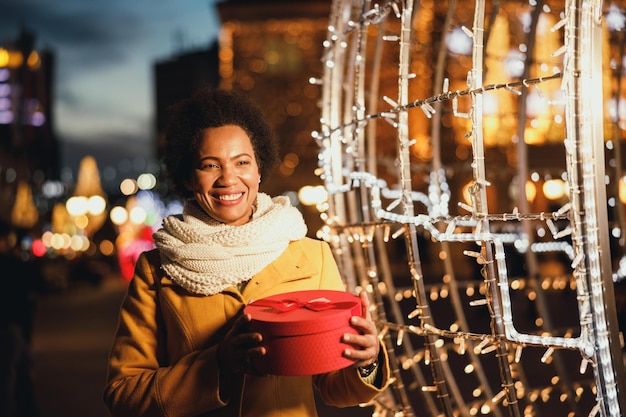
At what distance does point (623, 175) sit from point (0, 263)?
4.07 meters

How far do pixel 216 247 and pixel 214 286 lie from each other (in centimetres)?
9

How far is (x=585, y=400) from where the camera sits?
15.5ft

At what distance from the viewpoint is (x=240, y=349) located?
148 cm

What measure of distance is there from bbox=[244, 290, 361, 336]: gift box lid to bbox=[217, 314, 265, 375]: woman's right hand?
0.02 meters

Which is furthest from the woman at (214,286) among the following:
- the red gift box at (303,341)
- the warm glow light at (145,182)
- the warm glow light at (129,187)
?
the warm glow light at (145,182)

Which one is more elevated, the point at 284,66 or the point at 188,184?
the point at 284,66

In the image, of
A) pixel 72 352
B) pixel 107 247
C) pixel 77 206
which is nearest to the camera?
pixel 72 352

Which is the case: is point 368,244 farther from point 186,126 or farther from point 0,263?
point 0,263

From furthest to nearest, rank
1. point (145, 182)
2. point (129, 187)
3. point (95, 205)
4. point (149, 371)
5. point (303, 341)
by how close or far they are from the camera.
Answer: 1. point (145, 182)
2. point (129, 187)
3. point (95, 205)
4. point (149, 371)
5. point (303, 341)

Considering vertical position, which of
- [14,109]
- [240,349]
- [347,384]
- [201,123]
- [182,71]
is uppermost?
[182,71]

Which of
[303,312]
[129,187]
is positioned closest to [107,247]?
[129,187]

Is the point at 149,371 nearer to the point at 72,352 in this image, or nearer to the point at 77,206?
the point at 72,352

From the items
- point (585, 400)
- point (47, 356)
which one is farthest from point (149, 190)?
point (585, 400)

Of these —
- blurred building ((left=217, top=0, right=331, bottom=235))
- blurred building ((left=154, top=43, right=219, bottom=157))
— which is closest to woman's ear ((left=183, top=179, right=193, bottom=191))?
blurred building ((left=217, top=0, right=331, bottom=235))
